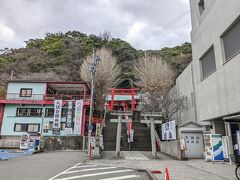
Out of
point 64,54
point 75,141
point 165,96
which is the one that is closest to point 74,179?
point 75,141

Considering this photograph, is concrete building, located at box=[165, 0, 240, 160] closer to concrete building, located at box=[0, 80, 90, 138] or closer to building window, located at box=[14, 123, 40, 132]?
concrete building, located at box=[0, 80, 90, 138]

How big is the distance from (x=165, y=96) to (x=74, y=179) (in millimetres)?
20617

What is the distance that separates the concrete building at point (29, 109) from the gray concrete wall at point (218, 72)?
61.6ft

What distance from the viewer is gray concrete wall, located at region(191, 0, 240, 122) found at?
11.0m

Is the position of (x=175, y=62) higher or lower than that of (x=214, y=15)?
higher

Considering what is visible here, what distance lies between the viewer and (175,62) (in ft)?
142

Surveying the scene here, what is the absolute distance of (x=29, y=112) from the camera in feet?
103

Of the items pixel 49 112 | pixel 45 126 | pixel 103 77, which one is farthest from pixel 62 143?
pixel 103 77

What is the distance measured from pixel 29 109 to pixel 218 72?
90.8 ft

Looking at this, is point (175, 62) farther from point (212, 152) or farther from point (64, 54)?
point (212, 152)

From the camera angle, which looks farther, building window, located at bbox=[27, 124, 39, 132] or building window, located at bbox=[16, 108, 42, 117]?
building window, located at bbox=[16, 108, 42, 117]

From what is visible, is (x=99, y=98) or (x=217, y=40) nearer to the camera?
(x=217, y=40)

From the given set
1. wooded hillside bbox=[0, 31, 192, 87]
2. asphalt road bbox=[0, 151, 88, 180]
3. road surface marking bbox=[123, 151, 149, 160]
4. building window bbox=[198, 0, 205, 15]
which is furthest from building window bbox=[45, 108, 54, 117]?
building window bbox=[198, 0, 205, 15]

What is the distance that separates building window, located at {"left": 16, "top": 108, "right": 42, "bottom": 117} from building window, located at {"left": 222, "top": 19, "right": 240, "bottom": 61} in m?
27.1
